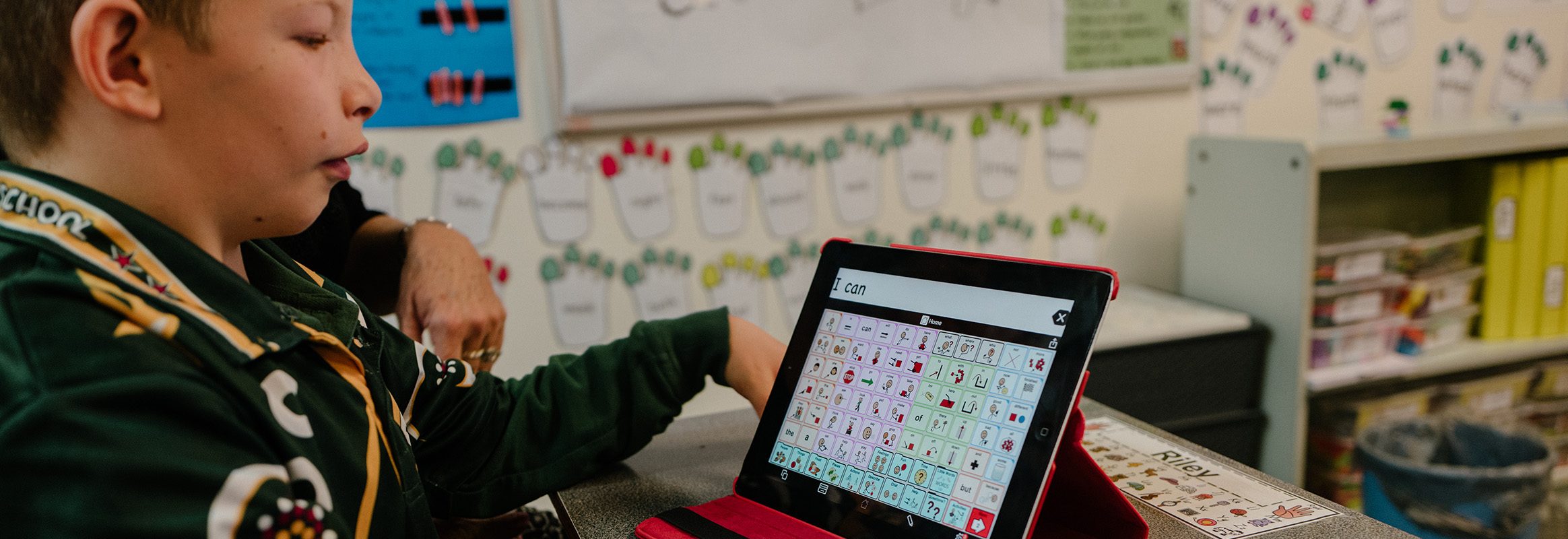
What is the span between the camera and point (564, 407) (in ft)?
2.73

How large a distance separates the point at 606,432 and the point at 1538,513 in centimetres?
151

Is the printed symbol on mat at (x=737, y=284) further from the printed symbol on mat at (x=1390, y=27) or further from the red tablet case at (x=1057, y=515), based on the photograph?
the printed symbol on mat at (x=1390, y=27)

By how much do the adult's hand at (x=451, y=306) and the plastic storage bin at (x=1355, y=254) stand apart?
1.43 meters

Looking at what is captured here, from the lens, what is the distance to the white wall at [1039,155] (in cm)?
162

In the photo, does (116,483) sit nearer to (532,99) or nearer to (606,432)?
(606,432)

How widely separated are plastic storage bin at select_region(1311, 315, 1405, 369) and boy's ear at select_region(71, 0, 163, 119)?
5.92 feet

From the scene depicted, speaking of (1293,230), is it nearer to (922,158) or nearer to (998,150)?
(998,150)

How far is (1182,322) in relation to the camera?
1796 mm

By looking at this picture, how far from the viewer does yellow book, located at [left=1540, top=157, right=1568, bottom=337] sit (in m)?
1.86

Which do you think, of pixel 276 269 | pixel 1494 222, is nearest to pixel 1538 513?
pixel 1494 222

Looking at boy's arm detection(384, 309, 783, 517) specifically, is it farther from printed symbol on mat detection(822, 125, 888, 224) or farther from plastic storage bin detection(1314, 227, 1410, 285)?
plastic storage bin detection(1314, 227, 1410, 285)

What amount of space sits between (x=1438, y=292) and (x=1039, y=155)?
751 mm

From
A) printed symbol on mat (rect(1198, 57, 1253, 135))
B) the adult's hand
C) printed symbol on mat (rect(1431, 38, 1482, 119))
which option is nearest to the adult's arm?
the adult's hand

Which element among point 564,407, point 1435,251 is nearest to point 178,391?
point 564,407
